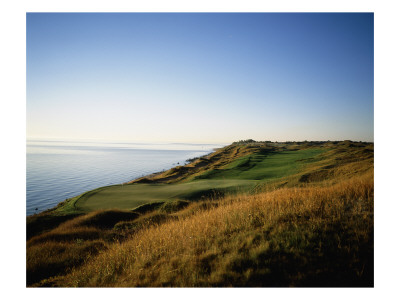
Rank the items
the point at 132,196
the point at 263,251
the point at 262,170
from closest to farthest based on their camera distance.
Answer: the point at 263,251
the point at 132,196
the point at 262,170

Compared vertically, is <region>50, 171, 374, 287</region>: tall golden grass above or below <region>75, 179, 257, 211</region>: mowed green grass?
above

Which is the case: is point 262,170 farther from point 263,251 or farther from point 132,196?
point 263,251

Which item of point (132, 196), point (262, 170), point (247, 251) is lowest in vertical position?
point (132, 196)

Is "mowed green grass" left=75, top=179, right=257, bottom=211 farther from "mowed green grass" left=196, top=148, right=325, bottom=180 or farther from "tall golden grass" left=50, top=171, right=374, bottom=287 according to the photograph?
"tall golden grass" left=50, top=171, right=374, bottom=287

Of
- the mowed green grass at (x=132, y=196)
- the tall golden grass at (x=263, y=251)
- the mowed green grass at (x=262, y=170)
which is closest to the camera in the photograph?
the tall golden grass at (x=263, y=251)

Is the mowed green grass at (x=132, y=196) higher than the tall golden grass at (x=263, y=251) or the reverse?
the reverse

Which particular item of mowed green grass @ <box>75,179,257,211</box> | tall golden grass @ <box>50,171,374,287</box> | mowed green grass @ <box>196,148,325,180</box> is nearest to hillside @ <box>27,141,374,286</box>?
tall golden grass @ <box>50,171,374,287</box>

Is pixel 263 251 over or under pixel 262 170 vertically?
over

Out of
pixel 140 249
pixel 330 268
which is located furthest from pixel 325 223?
pixel 140 249

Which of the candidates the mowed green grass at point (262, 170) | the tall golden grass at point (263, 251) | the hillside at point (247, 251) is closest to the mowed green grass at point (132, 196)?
the hillside at point (247, 251)

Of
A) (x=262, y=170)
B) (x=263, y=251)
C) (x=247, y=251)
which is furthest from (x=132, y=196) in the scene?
(x=262, y=170)

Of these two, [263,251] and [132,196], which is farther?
[132,196]

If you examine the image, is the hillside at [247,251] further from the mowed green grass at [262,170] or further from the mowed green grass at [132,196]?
the mowed green grass at [262,170]
